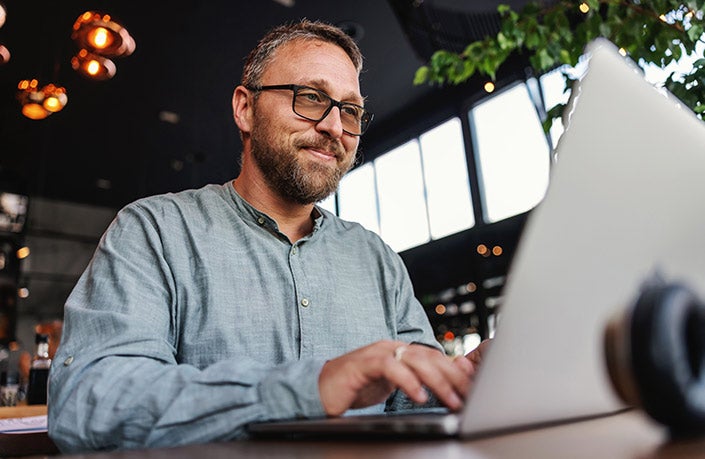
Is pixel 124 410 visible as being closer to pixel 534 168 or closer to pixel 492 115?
pixel 534 168

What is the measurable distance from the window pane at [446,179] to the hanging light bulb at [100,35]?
161 inches

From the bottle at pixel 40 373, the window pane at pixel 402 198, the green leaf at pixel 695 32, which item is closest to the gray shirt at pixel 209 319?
the green leaf at pixel 695 32

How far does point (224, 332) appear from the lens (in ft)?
3.61

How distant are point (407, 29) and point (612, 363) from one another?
11.4 feet

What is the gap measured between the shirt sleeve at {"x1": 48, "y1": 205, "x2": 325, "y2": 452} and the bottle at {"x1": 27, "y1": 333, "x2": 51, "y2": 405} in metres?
1.18

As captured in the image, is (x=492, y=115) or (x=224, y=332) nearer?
(x=224, y=332)

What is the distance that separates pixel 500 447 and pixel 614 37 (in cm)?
148

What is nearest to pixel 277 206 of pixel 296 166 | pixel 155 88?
pixel 296 166

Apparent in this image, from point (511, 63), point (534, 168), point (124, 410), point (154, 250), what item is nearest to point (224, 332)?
point (154, 250)

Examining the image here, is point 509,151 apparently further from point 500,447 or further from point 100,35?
point 500,447

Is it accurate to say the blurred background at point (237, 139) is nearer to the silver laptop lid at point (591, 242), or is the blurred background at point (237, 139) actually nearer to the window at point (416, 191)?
the window at point (416, 191)

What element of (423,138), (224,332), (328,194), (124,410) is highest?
(423,138)

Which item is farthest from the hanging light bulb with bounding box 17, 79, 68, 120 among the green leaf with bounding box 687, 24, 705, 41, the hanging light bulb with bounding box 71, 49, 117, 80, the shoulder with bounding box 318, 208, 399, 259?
the green leaf with bounding box 687, 24, 705, 41

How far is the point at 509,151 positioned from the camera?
19.2ft
